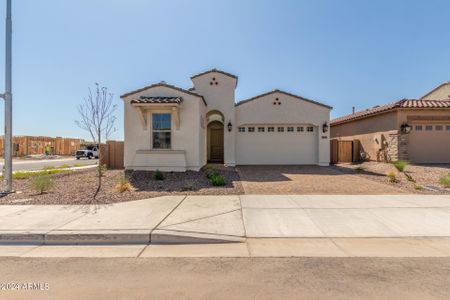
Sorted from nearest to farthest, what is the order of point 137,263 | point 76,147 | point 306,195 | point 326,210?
1. point 137,263
2. point 326,210
3. point 306,195
4. point 76,147

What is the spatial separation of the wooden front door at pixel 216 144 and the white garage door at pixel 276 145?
148 centimetres

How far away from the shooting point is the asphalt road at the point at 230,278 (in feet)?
10.6

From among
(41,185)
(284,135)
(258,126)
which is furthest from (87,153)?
(41,185)

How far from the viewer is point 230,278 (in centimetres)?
360

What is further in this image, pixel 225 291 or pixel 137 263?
pixel 137 263

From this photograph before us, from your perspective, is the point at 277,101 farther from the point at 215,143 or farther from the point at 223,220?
the point at 223,220

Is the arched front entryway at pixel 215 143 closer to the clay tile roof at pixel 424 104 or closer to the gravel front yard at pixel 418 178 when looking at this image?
the gravel front yard at pixel 418 178

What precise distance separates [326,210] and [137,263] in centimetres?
484

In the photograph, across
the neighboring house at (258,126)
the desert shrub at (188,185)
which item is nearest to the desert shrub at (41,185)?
the desert shrub at (188,185)

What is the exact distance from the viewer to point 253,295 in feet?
10.5

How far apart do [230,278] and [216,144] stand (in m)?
15.2

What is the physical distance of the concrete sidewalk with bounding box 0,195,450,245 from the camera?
5074 mm

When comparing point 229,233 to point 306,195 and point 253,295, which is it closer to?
point 253,295

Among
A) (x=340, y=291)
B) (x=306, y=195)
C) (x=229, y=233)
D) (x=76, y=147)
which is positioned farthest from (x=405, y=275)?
(x=76, y=147)
